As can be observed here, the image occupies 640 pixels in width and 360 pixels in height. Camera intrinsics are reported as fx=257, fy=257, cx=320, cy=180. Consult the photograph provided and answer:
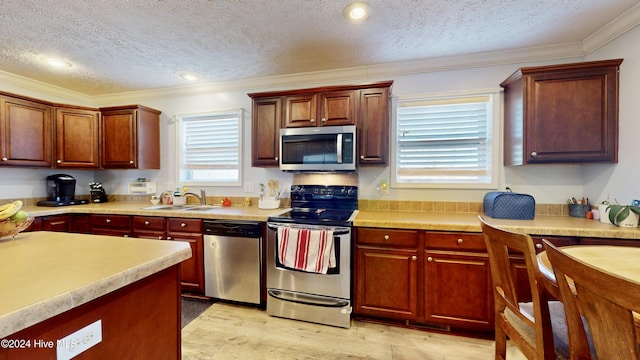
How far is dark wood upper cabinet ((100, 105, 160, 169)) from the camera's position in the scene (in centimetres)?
320

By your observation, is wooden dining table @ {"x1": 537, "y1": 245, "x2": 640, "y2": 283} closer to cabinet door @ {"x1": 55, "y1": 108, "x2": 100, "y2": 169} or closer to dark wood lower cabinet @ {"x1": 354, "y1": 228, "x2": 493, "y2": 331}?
dark wood lower cabinet @ {"x1": 354, "y1": 228, "x2": 493, "y2": 331}

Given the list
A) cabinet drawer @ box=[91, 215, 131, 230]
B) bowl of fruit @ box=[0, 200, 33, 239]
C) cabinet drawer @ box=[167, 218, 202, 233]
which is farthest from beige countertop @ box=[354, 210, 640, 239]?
cabinet drawer @ box=[91, 215, 131, 230]

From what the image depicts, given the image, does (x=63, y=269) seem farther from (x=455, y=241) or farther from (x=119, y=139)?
(x=119, y=139)

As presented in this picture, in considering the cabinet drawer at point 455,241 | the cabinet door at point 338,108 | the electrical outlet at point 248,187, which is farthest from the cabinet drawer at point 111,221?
the cabinet drawer at point 455,241

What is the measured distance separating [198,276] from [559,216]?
11.5ft

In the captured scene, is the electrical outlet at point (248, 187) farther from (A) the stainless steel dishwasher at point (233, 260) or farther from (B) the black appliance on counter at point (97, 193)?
(B) the black appliance on counter at point (97, 193)

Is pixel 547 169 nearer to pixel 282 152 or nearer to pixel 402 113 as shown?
pixel 402 113

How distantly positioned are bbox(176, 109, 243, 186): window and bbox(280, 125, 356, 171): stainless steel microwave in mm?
898

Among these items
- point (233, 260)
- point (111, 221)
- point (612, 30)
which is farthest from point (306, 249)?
point (612, 30)

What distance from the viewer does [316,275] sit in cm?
223

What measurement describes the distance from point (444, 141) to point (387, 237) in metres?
1.26

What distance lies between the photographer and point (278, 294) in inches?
92.4

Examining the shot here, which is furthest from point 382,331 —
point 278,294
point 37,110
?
point 37,110

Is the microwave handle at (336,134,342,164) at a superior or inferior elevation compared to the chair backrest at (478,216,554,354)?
superior
